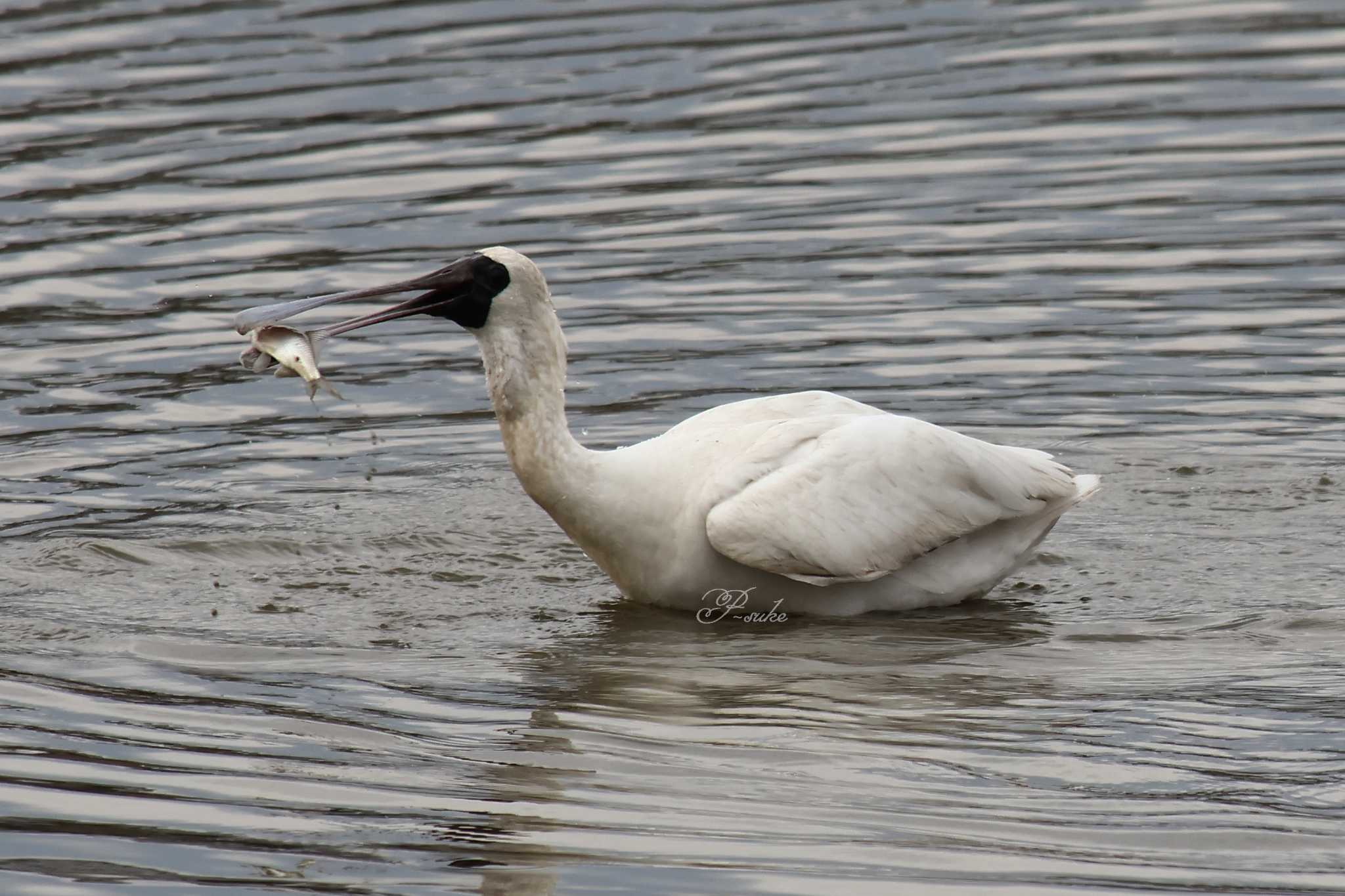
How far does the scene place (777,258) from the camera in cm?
1446

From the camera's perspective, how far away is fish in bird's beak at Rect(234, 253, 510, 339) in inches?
354

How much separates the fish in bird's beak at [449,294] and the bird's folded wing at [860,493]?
113 cm

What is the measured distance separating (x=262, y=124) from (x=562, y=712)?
9.26 metres

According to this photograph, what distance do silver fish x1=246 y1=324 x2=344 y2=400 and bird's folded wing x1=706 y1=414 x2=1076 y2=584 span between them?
1592mm

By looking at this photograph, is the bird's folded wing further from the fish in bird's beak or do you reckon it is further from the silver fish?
the silver fish

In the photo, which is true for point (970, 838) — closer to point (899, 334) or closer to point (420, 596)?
point (420, 596)

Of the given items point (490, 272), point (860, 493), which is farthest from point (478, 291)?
point (860, 493)

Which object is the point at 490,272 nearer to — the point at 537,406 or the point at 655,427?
the point at 537,406

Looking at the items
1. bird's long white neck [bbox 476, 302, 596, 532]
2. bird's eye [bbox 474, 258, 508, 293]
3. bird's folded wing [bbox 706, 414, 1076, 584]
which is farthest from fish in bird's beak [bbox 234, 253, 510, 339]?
bird's folded wing [bbox 706, 414, 1076, 584]

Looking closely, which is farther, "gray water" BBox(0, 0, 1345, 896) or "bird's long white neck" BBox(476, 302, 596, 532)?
"bird's long white neck" BBox(476, 302, 596, 532)

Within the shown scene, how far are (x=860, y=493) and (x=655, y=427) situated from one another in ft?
9.12

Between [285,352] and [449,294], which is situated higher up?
[449,294]

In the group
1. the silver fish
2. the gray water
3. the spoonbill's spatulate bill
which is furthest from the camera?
the spoonbill's spatulate bill

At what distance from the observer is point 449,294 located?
29.9 feet
